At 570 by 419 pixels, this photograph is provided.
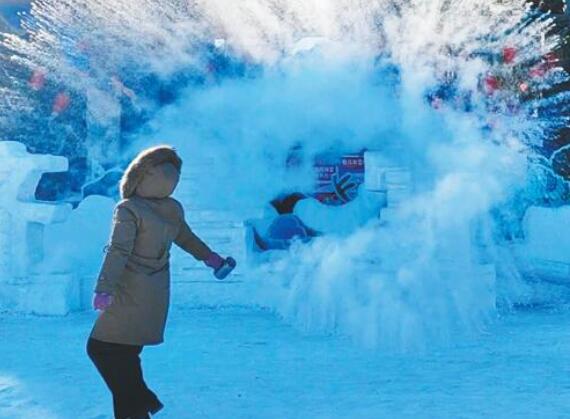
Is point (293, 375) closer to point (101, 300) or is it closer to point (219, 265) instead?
point (219, 265)

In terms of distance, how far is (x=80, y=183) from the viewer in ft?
28.0

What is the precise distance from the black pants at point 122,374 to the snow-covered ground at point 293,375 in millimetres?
446

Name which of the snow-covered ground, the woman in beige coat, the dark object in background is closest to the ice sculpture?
the snow-covered ground

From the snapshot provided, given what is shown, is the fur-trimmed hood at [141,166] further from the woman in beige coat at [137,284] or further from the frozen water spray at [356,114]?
the frozen water spray at [356,114]

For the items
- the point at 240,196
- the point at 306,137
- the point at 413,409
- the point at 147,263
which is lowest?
the point at 413,409

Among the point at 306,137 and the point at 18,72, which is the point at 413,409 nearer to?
the point at 306,137

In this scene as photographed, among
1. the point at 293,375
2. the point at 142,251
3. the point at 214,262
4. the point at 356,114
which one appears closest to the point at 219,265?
the point at 214,262

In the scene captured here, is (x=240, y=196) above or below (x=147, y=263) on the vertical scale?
above

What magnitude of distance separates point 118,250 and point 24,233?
350 centimetres

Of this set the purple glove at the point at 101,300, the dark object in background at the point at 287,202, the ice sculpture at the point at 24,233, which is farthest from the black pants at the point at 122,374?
the dark object in background at the point at 287,202

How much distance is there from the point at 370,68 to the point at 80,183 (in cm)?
343

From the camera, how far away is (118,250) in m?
3.37

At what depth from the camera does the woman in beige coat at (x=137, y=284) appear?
3451 mm

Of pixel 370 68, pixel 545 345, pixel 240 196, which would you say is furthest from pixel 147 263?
pixel 370 68
